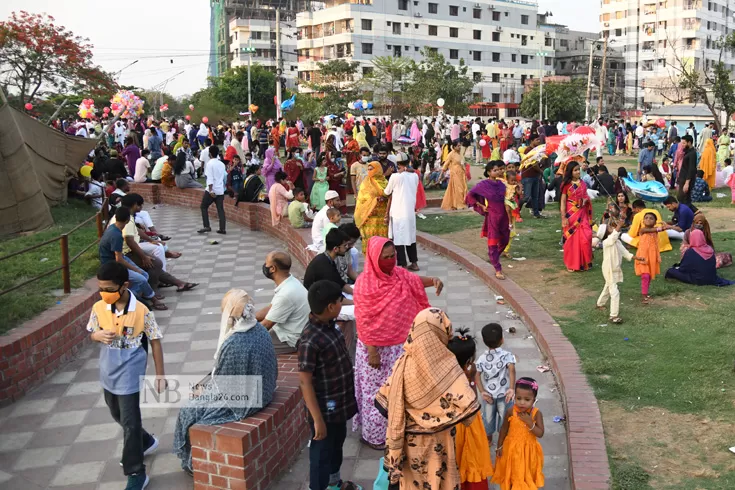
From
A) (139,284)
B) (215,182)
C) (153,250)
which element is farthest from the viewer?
(215,182)

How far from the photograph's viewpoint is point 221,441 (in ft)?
14.5

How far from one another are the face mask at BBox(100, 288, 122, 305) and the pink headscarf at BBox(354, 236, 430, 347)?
166 cm

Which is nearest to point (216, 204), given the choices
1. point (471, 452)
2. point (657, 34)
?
point (471, 452)

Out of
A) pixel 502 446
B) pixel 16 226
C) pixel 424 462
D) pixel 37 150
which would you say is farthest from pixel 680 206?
pixel 37 150

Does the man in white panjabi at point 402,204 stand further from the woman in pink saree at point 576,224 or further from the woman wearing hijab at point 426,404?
the woman wearing hijab at point 426,404

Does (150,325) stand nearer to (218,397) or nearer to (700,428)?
(218,397)

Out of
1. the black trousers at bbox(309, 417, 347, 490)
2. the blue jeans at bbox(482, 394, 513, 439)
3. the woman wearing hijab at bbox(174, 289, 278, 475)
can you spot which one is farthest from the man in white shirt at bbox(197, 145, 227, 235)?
the black trousers at bbox(309, 417, 347, 490)

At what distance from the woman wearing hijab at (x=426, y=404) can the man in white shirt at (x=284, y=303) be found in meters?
1.60

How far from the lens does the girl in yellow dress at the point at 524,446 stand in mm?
4395

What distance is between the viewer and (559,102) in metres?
55.9

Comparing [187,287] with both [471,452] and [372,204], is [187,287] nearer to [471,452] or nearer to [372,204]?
[372,204]

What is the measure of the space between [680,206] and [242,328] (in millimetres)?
7716

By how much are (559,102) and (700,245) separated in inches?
1950

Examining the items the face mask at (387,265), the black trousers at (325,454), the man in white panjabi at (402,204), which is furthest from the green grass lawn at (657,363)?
the face mask at (387,265)
